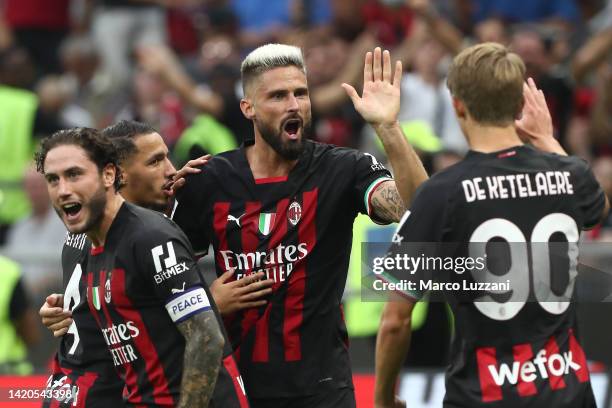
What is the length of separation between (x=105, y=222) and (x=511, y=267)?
1.80 metres

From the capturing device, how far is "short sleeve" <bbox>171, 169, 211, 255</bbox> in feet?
20.9

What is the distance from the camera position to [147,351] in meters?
5.48

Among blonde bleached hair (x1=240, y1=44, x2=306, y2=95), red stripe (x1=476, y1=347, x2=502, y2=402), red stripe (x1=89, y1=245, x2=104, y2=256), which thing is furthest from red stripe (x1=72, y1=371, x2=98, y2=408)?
red stripe (x1=476, y1=347, x2=502, y2=402)

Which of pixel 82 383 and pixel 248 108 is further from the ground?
pixel 248 108

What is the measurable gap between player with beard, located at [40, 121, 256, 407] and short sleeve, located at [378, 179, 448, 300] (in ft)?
3.02

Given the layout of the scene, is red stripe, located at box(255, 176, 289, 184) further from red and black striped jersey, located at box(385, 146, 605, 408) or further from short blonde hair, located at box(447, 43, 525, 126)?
short blonde hair, located at box(447, 43, 525, 126)

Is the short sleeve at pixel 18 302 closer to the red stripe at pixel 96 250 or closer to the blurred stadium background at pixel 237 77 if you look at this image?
the blurred stadium background at pixel 237 77

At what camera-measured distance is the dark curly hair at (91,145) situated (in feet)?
18.9

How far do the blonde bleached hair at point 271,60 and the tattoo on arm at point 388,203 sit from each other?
2.44ft

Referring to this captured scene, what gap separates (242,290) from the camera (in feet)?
20.0

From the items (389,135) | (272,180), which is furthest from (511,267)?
(272,180)

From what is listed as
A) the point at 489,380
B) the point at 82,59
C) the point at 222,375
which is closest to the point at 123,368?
the point at 222,375

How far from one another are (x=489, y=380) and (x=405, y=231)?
2.15 ft

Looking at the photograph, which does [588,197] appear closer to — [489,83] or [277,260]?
[489,83]
